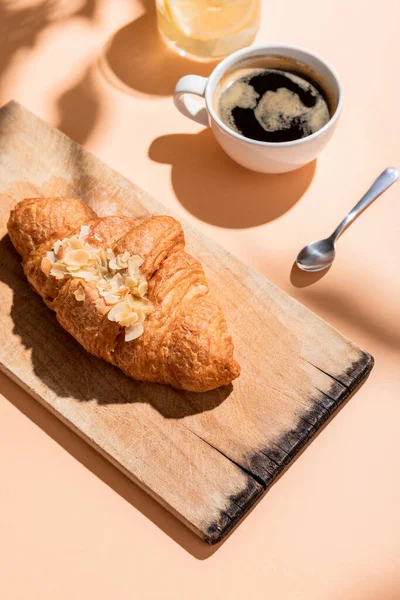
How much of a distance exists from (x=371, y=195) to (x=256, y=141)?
37cm

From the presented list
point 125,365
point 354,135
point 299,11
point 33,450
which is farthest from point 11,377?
point 299,11

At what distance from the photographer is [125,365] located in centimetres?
164

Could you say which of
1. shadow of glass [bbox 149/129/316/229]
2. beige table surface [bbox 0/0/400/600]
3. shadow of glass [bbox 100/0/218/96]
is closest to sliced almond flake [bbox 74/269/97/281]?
beige table surface [bbox 0/0/400/600]

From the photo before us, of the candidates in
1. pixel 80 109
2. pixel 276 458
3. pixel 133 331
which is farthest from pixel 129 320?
pixel 80 109

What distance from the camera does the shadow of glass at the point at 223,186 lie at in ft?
6.63

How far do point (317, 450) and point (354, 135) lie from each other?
98cm

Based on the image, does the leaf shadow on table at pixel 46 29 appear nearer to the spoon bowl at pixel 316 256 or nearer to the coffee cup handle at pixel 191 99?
the coffee cup handle at pixel 191 99

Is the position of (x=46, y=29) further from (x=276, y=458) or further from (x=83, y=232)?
(x=276, y=458)

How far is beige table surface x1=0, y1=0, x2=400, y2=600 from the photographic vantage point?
62.1 inches

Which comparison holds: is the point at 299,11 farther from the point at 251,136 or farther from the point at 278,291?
the point at 278,291

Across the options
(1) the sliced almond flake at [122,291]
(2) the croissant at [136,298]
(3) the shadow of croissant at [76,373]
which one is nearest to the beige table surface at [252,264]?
(3) the shadow of croissant at [76,373]

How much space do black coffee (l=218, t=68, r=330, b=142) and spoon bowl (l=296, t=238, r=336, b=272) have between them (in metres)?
0.29

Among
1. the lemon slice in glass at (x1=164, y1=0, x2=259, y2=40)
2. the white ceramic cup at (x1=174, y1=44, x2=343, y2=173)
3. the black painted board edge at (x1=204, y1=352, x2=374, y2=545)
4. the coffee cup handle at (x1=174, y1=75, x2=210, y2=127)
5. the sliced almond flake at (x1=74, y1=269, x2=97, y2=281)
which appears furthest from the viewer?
the lemon slice in glass at (x1=164, y1=0, x2=259, y2=40)

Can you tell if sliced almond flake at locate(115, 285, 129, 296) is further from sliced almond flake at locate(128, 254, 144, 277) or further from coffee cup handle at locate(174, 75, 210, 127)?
coffee cup handle at locate(174, 75, 210, 127)
